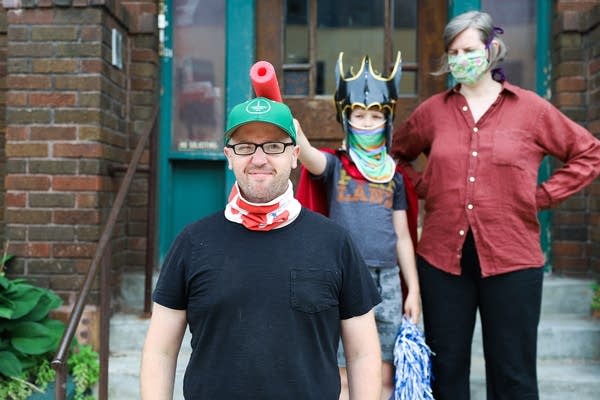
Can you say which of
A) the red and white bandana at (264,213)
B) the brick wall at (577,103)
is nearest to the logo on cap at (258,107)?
the red and white bandana at (264,213)

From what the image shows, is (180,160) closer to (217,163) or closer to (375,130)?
(217,163)

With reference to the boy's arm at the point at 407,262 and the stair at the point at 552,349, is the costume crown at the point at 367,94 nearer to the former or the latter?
the boy's arm at the point at 407,262

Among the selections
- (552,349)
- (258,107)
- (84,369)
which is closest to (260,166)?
(258,107)

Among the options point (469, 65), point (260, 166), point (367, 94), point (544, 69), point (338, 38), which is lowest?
point (260, 166)

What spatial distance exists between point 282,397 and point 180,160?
3018 mm

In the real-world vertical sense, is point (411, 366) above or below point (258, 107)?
below

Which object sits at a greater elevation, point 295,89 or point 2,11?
point 2,11

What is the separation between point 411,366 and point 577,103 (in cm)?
240

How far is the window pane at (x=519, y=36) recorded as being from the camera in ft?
14.4

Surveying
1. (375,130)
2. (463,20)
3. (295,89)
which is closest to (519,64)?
(295,89)

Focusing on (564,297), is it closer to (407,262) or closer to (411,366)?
(407,262)

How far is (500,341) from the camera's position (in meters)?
2.68

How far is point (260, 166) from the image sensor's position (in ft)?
5.76

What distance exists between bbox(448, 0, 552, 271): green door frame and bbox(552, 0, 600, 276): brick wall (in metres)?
0.05
